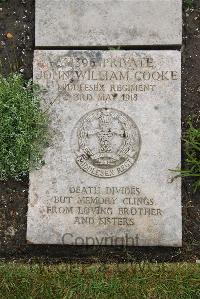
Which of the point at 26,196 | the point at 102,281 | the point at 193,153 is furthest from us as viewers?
the point at 26,196

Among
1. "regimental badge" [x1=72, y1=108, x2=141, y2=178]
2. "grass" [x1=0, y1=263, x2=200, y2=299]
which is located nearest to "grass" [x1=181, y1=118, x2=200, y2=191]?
"regimental badge" [x1=72, y1=108, x2=141, y2=178]

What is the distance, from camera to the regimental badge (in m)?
5.18

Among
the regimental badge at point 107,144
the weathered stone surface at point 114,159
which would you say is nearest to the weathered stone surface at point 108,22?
the weathered stone surface at point 114,159

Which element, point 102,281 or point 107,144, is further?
point 107,144

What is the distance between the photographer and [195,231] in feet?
17.6

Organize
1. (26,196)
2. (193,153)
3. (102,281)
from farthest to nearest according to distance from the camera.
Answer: (26,196), (193,153), (102,281)

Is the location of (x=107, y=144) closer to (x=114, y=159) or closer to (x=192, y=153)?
(x=114, y=159)

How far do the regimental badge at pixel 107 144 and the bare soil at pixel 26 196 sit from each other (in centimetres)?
56

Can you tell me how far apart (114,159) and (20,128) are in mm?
829

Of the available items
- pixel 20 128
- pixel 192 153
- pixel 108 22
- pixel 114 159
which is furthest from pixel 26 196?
pixel 108 22

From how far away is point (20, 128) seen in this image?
5164mm

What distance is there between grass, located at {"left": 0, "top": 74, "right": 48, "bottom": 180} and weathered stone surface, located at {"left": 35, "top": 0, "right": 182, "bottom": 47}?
0.50 meters

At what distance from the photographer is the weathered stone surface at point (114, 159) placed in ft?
16.9

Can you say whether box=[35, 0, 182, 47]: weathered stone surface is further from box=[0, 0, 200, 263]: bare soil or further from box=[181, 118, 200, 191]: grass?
box=[181, 118, 200, 191]: grass
